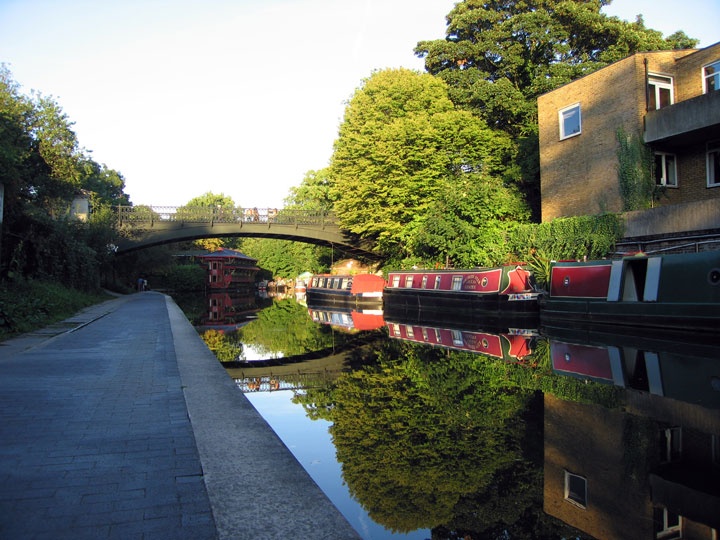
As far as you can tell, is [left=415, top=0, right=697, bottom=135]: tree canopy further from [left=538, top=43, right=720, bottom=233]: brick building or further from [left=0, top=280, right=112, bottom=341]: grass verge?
[left=0, top=280, right=112, bottom=341]: grass verge

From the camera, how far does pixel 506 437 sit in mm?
4750

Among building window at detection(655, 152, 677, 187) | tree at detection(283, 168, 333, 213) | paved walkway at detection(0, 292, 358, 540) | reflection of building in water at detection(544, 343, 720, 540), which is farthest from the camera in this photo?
tree at detection(283, 168, 333, 213)

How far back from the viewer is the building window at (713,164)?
1766cm

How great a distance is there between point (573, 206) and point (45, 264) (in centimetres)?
1790

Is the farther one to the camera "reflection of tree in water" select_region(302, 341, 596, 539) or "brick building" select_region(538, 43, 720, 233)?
"brick building" select_region(538, 43, 720, 233)

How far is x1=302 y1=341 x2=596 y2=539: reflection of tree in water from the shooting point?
3326 mm

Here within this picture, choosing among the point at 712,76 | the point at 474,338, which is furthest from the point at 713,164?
the point at 474,338

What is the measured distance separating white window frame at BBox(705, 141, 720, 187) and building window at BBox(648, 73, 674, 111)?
1.90 meters

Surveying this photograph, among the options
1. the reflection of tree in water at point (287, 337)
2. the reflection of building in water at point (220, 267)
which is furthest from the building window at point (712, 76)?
the reflection of building in water at point (220, 267)

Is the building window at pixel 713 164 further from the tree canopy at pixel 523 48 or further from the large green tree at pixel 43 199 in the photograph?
the large green tree at pixel 43 199

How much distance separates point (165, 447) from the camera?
12.3ft

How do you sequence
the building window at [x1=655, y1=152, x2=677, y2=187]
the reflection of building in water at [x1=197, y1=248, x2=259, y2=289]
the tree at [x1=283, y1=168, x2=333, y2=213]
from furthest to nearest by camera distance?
the reflection of building in water at [x1=197, y1=248, x2=259, y2=289], the tree at [x1=283, y1=168, x2=333, y2=213], the building window at [x1=655, y1=152, x2=677, y2=187]

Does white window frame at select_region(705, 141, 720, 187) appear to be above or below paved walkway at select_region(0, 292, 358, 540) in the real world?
above

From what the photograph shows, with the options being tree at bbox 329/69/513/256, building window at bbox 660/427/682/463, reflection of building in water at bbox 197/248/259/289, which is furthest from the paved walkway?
reflection of building in water at bbox 197/248/259/289
